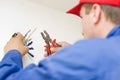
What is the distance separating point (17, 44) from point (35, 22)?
271mm

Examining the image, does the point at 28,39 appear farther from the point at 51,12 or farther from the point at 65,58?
the point at 65,58

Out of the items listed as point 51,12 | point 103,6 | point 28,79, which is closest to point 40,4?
point 51,12

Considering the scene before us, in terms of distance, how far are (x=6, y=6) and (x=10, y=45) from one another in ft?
0.91

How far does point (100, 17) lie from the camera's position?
1.03 meters

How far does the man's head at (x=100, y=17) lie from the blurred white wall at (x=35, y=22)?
0.54 m

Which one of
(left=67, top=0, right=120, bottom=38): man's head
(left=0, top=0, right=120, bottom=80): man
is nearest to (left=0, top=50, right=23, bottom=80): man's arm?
(left=0, top=0, right=120, bottom=80): man

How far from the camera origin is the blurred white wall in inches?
59.2

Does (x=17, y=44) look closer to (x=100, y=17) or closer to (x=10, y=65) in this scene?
(x=10, y=65)

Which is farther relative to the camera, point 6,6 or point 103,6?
point 6,6

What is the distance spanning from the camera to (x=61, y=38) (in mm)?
1696

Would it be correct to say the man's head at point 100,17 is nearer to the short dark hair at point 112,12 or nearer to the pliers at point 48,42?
the short dark hair at point 112,12

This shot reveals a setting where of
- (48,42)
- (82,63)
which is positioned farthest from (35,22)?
(82,63)

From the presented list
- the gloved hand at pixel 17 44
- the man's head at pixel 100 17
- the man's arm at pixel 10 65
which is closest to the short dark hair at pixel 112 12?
the man's head at pixel 100 17

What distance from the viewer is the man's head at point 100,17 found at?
103 centimetres
